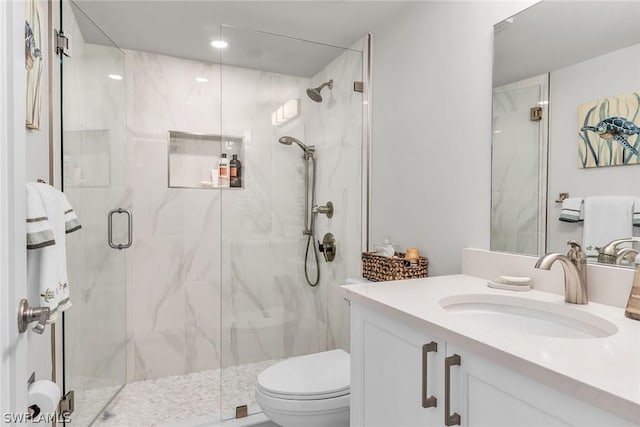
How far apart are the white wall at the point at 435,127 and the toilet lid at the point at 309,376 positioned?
0.69m

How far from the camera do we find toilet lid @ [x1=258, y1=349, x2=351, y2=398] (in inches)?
69.0

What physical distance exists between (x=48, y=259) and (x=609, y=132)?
1747 mm

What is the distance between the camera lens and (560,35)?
55.9 inches

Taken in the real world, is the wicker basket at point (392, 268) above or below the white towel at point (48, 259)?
below

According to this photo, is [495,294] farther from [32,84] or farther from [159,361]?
[159,361]

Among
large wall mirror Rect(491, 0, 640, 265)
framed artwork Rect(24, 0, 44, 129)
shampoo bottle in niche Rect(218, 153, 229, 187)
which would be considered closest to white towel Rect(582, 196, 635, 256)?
large wall mirror Rect(491, 0, 640, 265)

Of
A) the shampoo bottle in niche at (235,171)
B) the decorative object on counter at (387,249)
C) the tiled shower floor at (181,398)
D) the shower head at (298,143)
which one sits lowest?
the tiled shower floor at (181,398)

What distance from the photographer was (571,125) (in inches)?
53.8

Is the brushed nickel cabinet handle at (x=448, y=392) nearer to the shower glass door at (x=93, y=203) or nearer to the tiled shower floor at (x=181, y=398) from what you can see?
the tiled shower floor at (x=181, y=398)

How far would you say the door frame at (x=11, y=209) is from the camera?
698 mm

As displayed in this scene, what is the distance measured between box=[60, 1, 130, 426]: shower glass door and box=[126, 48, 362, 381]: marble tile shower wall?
18 centimetres

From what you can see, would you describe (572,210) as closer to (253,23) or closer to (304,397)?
(304,397)

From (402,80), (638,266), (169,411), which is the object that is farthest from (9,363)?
(402,80)

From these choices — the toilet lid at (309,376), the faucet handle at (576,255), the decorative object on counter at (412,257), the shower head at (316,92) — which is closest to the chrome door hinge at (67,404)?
the toilet lid at (309,376)
